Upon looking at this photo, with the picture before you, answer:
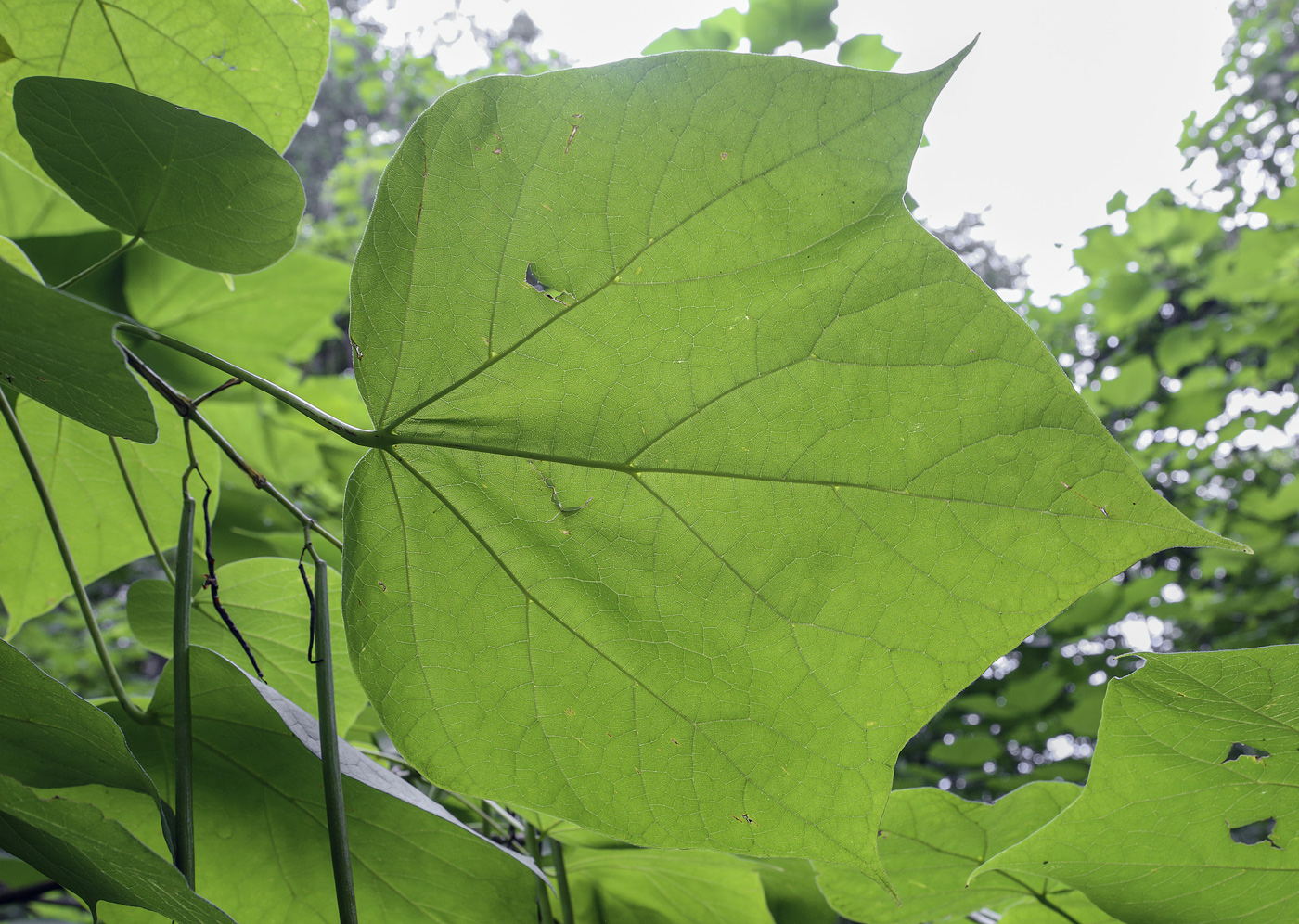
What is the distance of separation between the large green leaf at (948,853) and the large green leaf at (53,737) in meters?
0.37

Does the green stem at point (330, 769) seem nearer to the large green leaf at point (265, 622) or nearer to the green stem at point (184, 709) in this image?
the green stem at point (184, 709)

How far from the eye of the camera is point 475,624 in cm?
34

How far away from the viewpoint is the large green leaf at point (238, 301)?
2.48ft

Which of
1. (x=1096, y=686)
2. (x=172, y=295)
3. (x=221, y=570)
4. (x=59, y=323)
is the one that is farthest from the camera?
(x=1096, y=686)

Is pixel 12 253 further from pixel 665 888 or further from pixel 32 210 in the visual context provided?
pixel 665 888

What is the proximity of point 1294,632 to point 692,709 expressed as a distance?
1.81m

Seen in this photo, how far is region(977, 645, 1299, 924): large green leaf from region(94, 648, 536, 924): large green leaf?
22 cm

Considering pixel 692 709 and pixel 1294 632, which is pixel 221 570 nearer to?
pixel 692 709

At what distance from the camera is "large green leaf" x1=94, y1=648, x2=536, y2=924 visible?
35 cm

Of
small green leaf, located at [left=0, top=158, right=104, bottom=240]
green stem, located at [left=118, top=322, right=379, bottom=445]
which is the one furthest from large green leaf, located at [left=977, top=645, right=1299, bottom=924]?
small green leaf, located at [left=0, top=158, right=104, bottom=240]

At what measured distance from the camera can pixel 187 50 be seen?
1.34 feet

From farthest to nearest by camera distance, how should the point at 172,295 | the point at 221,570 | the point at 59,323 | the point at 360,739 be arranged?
the point at 172,295 < the point at 360,739 < the point at 221,570 < the point at 59,323

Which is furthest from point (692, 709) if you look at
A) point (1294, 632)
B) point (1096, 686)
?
point (1294, 632)

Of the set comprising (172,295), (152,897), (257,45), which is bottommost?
(152,897)
